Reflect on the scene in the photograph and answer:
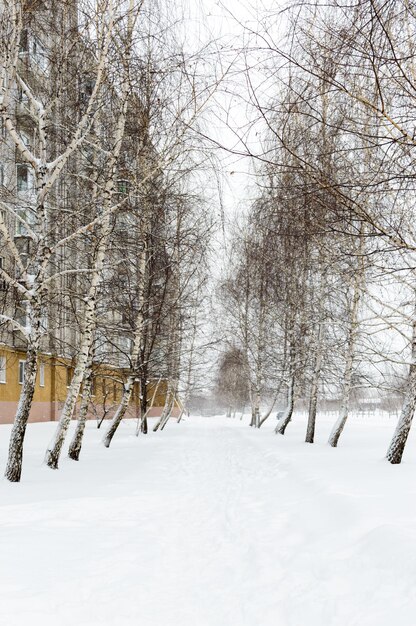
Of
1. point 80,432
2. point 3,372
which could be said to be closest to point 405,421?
point 80,432

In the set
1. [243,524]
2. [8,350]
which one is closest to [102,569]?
[243,524]

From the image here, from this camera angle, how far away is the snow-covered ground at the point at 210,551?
352 cm

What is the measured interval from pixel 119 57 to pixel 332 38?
221 inches

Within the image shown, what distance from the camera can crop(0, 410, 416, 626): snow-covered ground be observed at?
3.52 metres

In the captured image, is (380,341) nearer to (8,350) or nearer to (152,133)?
(152,133)

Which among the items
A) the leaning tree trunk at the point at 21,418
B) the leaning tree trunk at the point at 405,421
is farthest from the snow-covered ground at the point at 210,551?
the leaning tree trunk at the point at 405,421

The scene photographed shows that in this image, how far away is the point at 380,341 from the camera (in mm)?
12367

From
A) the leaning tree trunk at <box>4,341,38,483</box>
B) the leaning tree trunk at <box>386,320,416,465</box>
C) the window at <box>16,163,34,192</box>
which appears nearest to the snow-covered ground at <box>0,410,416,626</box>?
the leaning tree trunk at <box>4,341,38,483</box>

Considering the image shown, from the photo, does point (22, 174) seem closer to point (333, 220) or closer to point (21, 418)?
point (21, 418)

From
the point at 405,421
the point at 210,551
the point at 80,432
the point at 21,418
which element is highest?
the point at 21,418

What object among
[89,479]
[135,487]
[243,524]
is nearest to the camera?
[243,524]

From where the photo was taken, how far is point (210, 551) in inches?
193

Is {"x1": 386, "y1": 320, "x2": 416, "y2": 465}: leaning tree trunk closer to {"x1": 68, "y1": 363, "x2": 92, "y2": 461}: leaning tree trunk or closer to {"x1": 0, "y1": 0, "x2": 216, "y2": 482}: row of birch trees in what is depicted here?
{"x1": 0, "y1": 0, "x2": 216, "y2": 482}: row of birch trees

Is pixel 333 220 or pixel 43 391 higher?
pixel 333 220
